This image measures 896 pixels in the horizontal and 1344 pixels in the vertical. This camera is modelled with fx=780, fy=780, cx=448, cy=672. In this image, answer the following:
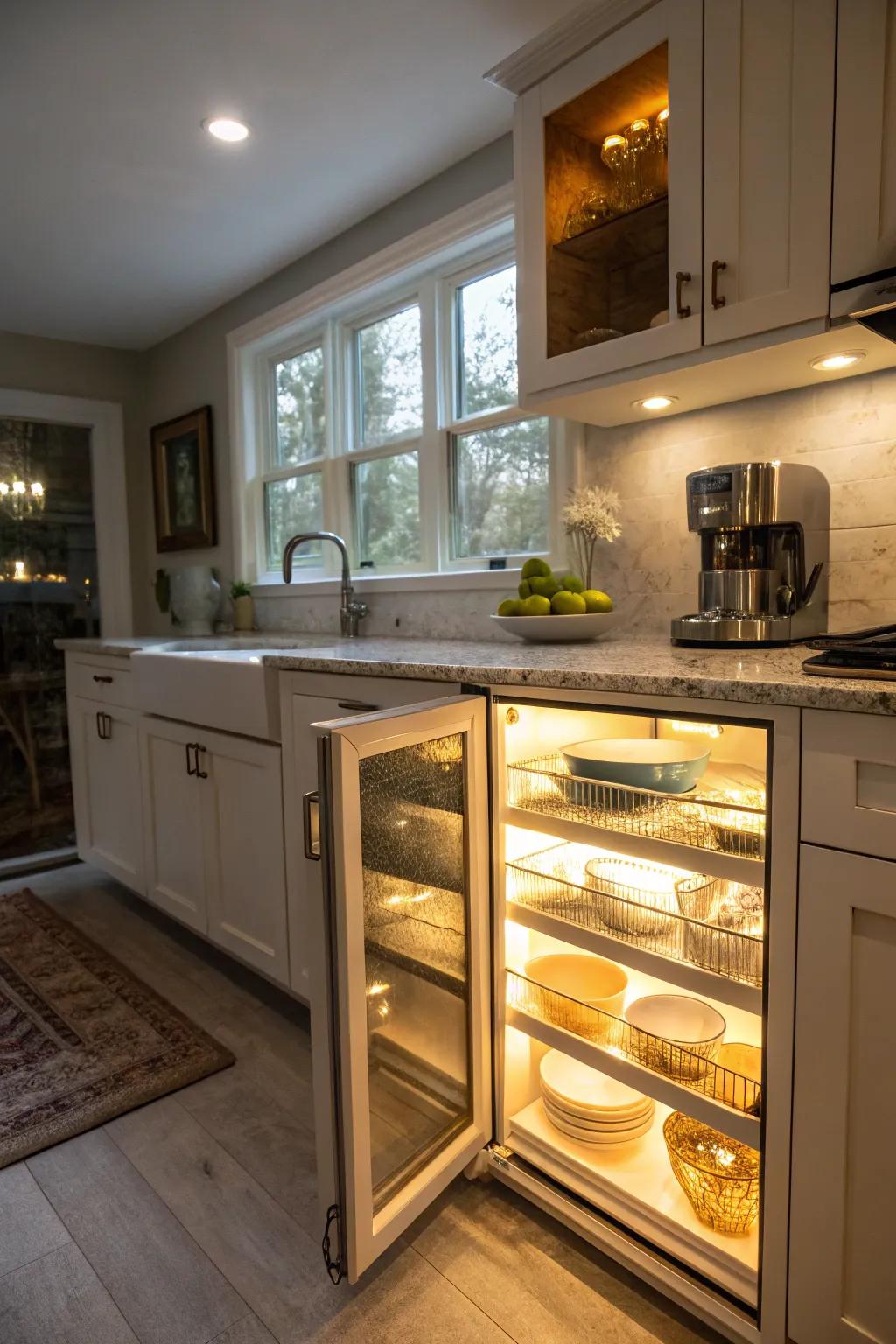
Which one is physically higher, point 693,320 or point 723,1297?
point 693,320

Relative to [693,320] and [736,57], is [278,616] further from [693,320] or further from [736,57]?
[736,57]

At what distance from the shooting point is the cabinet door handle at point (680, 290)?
143 cm

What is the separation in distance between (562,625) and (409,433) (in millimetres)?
1257

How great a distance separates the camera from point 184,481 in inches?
148

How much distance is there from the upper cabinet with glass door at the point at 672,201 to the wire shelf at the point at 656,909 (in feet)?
3.12

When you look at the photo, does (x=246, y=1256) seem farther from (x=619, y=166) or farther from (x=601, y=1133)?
(x=619, y=166)

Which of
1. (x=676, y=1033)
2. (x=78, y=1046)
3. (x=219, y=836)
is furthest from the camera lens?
(x=219, y=836)

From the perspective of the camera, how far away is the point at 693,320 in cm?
143

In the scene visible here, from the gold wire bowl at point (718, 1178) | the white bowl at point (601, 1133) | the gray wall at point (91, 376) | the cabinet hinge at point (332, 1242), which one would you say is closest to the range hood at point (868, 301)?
the gold wire bowl at point (718, 1178)

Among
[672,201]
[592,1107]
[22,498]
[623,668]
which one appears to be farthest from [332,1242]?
[22,498]

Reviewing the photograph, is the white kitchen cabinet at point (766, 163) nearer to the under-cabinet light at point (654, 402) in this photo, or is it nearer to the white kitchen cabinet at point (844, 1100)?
the under-cabinet light at point (654, 402)

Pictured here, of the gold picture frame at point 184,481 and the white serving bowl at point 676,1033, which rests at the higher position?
the gold picture frame at point 184,481

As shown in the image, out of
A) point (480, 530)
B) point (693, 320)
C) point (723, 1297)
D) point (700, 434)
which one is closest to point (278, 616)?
point (480, 530)

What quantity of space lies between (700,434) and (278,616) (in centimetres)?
199
